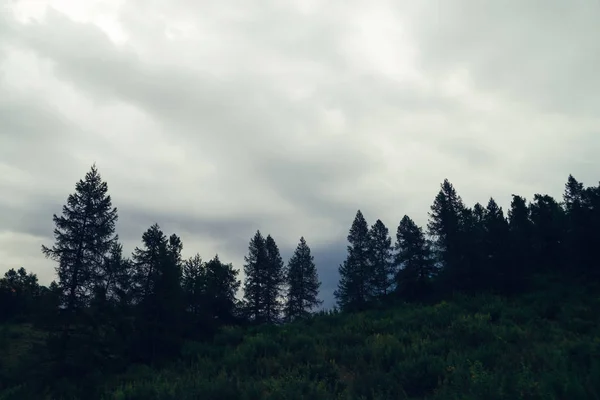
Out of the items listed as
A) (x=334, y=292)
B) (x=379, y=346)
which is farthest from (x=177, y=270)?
(x=334, y=292)

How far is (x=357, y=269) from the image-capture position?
48.5 meters

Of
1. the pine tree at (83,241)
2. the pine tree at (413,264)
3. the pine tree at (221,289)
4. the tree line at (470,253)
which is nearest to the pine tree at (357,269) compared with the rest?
the tree line at (470,253)

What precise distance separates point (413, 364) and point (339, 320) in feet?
52.8

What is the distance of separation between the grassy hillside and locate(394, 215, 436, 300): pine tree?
1544 centimetres

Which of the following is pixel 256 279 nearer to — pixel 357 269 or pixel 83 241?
pixel 357 269

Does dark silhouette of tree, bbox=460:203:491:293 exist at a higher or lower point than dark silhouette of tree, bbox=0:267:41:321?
higher

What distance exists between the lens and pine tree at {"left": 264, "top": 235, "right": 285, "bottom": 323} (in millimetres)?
46625

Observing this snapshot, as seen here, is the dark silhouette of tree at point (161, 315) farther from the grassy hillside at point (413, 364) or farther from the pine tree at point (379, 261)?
the pine tree at point (379, 261)

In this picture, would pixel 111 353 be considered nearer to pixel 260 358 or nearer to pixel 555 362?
pixel 260 358

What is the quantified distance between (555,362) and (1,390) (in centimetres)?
2249

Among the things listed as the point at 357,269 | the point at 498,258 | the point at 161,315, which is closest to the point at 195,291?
the point at 161,315

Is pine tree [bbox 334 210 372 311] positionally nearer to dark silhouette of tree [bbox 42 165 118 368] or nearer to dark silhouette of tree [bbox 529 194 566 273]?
dark silhouette of tree [bbox 529 194 566 273]

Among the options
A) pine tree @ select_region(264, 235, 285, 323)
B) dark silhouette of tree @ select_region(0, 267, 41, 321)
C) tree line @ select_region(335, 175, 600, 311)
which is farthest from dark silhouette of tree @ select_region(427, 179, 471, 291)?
dark silhouette of tree @ select_region(0, 267, 41, 321)

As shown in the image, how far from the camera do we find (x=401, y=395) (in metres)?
9.81
